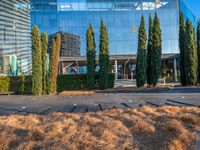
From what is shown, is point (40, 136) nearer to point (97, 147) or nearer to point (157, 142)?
point (97, 147)

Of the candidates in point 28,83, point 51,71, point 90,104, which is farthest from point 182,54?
point 90,104

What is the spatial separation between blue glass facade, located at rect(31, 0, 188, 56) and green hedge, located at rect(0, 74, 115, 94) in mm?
23814

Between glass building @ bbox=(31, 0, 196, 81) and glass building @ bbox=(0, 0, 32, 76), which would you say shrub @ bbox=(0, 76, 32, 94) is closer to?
glass building @ bbox=(0, 0, 32, 76)

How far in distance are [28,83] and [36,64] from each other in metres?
3.38

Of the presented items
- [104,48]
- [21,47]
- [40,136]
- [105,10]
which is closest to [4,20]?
[21,47]

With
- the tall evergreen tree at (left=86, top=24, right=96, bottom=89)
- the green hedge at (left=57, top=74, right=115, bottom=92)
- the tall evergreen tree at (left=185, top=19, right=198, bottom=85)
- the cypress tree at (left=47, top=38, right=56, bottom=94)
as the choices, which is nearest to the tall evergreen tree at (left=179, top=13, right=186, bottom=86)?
the tall evergreen tree at (left=185, top=19, right=198, bottom=85)

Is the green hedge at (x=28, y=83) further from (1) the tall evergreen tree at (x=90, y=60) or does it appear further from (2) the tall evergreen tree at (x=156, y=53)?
(2) the tall evergreen tree at (x=156, y=53)

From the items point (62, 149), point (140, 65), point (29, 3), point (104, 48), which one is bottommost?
point (62, 149)

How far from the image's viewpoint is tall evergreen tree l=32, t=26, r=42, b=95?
21500mm

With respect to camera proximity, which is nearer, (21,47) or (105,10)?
(21,47)

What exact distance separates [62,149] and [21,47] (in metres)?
39.6

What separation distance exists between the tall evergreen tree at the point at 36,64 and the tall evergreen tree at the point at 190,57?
43.1ft

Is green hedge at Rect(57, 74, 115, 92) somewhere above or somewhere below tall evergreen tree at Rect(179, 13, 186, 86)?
below

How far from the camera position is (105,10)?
161 feet
